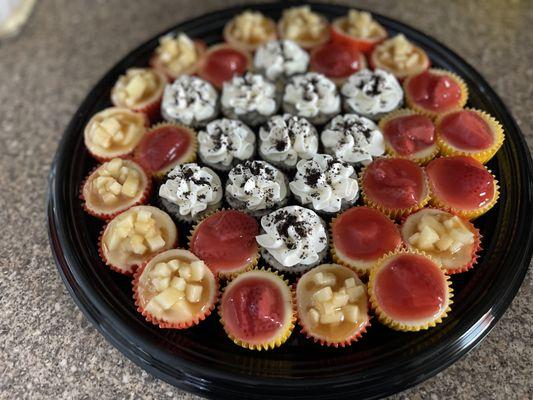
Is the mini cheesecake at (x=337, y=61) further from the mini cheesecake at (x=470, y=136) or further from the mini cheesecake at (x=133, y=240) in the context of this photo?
the mini cheesecake at (x=133, y=240)

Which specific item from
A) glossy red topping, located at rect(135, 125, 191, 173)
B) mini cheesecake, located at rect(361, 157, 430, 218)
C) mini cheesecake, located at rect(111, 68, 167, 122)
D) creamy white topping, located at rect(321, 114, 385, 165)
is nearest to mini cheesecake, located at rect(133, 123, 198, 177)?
glossy red topping, located at rect(135, 125, 191, 173)

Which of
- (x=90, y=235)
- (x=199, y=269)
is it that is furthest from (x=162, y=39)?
(x=199, y=269)

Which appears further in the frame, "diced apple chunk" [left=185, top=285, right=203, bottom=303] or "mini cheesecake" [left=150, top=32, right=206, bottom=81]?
"mini cheesecake" [left=150, top=32, right=206, bottom=81]

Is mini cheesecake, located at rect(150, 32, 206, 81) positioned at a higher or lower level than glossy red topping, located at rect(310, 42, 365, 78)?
lower

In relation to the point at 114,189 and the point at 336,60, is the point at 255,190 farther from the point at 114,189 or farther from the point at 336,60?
the point at 336,60

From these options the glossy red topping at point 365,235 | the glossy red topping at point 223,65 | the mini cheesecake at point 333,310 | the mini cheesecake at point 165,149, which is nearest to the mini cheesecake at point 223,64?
the glossy red topping at point 223,65

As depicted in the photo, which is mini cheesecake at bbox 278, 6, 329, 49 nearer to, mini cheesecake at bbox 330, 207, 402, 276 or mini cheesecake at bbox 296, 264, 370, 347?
mini cheesecake at bbox 330, 207, 402, 276

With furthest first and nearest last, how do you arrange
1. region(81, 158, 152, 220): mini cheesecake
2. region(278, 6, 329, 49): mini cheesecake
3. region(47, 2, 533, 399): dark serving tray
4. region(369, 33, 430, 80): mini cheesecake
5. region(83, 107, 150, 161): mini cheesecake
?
region(278, 6, 329, 49): mini cheesecake, region(369, 33, 430, 80): mini cheesecake, region(83, 107, 150, 161): mini cheesecake, region(81, 158, 152, 220): mini cheesecake, region(47, 2, 533, 399): dark serving tray
